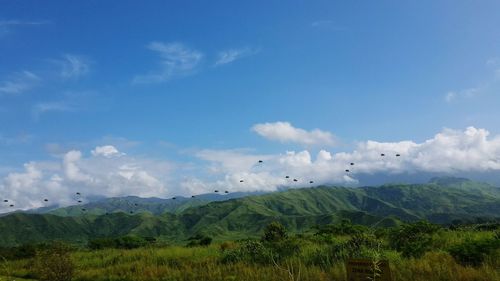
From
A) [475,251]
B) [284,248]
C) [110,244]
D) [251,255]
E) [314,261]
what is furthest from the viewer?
[110,244]

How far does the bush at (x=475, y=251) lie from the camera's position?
1562cm

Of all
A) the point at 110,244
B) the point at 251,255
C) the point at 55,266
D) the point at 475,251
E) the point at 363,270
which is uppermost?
the point at 363,270

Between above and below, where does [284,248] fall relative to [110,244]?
above

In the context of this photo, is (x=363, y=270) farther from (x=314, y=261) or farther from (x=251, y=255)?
(x=251, y=255)

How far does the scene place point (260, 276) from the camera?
1688 cm

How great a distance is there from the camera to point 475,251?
15.8m

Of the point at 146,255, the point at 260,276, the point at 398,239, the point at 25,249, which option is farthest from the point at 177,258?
the point at 25,249

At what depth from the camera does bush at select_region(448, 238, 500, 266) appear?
1562 centimetres

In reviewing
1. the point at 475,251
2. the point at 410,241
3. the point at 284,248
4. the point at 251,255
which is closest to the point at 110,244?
the point at 251,255

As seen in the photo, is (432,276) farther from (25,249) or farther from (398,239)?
(25,249)

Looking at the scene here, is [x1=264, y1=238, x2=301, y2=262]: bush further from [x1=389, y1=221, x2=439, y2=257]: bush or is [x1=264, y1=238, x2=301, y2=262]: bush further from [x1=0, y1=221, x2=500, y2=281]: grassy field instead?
[x1=389, y1=221, x2=439, y2=257]: bush

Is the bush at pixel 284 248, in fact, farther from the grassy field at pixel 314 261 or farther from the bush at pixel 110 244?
the bush at pixel 110 244

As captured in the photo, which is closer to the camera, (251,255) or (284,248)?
(251,255)

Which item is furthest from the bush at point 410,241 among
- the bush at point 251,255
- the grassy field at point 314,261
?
the bush at point 251,255
